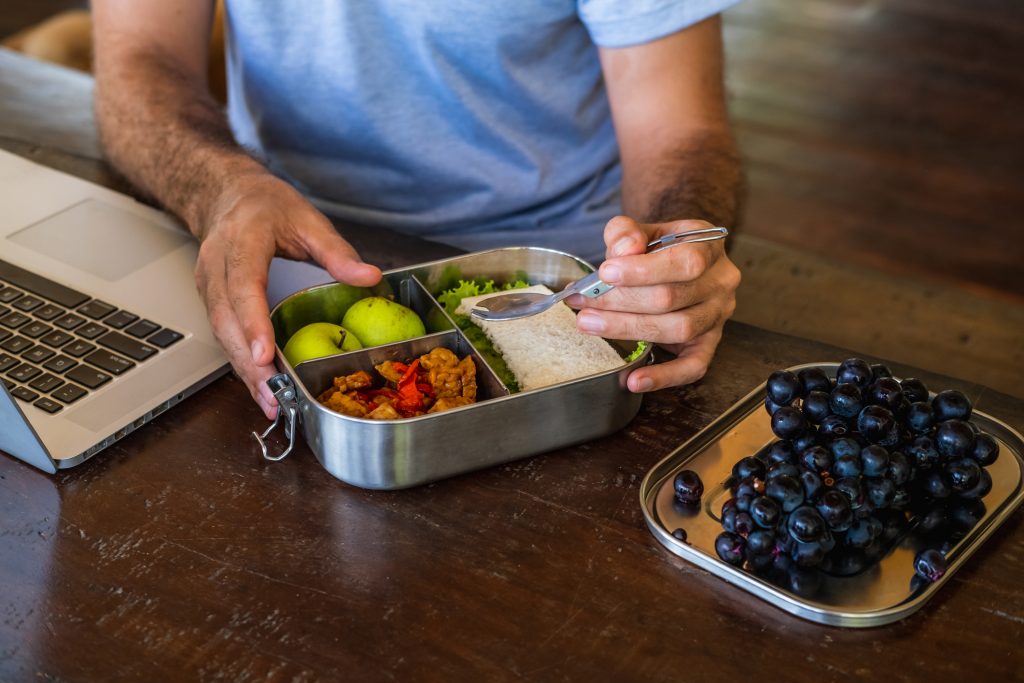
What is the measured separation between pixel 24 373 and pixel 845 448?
2.42 feet

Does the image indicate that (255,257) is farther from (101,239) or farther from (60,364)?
(101,239)

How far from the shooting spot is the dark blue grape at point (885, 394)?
A: 2.83 feet

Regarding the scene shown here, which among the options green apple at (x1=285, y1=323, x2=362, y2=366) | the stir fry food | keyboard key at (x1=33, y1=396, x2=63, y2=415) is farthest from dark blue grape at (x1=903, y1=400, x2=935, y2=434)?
keyboard key at (x1=33, y1=396, x2=63, y2=415)

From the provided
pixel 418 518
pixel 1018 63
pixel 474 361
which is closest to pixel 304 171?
pixel 474 361

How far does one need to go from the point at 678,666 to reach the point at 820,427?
241mm

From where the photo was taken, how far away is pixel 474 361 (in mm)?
942

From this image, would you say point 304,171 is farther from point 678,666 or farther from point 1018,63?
point 1018,63

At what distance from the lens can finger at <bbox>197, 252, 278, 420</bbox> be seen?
36.9 inches

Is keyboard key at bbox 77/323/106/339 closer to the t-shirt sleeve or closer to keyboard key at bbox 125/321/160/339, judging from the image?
keyboard key at bbox 125/321/160/339

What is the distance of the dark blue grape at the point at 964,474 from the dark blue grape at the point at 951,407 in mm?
43

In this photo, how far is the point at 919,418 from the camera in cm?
86

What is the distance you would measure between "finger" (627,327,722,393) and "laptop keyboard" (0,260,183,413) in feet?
1.54

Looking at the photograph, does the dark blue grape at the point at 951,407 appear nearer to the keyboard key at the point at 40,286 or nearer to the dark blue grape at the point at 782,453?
the dark blue grape at the point at 782,453

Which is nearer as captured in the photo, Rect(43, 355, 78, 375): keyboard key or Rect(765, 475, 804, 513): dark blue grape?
Rect(765, 475, 804, 513): dark blue grape
